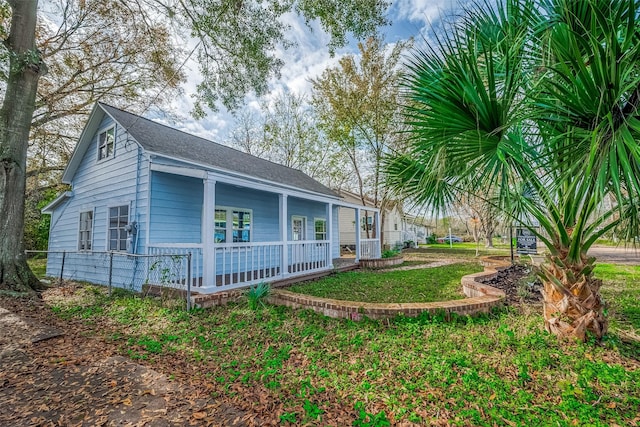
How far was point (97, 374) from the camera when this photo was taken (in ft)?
11.4

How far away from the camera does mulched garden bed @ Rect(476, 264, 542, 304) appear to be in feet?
18.6

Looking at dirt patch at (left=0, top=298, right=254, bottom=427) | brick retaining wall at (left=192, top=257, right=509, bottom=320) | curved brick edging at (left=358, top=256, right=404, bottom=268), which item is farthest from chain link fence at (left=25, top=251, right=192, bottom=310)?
curved brick edging at (left=358, top=256, right=404, bottom=268)

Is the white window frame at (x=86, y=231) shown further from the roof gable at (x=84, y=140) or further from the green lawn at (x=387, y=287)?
the green lawn at (x=387, y=287)

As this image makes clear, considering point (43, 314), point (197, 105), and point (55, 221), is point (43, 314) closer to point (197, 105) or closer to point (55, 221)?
point (197, 105)

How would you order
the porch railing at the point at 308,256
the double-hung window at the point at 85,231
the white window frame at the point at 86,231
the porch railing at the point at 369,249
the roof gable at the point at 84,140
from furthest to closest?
the porch railing at the point at 369,249 < the double-hung window at the point at 85,231 < the white window frame at the point at 86,231 < the roof gable at the point at 84,140 < the porch railing at the point at 308,256

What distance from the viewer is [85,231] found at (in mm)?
9805

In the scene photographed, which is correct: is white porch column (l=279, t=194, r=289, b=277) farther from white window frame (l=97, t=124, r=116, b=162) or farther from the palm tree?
white window frame (l=97, t=124, r=116, b=162)

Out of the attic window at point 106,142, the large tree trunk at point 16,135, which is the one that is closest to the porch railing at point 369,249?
the attic window at point 106,142

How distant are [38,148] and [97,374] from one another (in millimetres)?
17066

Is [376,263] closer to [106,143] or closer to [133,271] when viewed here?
[133,271]

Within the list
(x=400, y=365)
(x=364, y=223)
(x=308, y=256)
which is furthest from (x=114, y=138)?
(x=364, y=223)

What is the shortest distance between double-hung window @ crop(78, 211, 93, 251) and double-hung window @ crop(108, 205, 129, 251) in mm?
1653

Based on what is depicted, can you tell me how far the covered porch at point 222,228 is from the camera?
6.14 m

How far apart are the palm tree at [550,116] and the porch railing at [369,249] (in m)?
9.02
